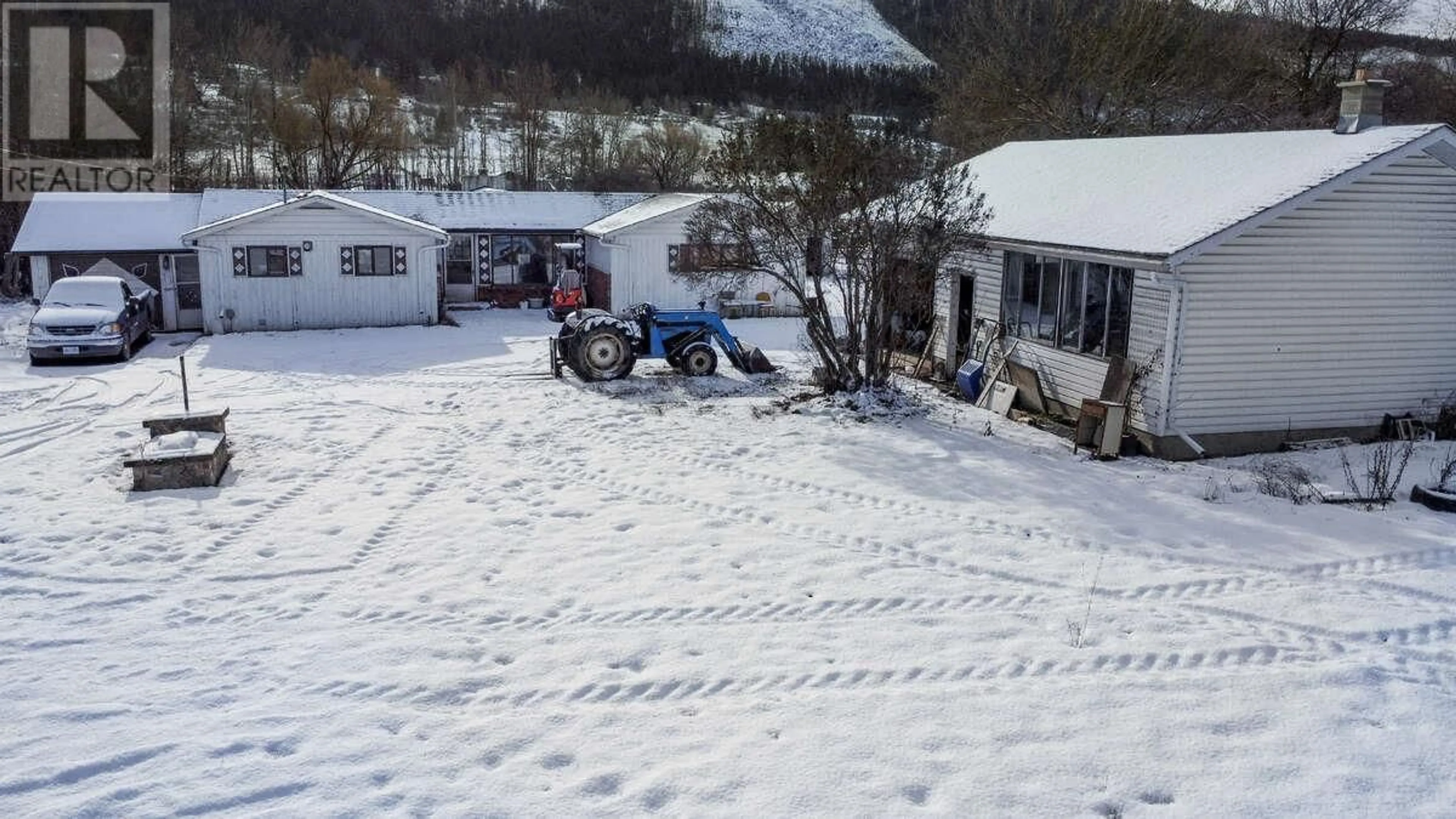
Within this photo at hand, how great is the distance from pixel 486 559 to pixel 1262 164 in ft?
36.7

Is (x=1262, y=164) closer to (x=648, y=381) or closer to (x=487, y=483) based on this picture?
(x=648, y=381)

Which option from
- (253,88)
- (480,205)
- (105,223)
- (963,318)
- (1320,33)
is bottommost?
(963,318)

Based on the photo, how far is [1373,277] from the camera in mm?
12984

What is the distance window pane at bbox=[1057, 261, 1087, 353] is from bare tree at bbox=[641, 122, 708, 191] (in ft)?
88.9

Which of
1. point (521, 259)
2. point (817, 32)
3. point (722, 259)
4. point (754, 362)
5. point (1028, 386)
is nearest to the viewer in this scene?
point (1028, 386)

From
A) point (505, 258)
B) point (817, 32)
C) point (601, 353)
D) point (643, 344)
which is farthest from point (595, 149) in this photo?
point (817, 32)

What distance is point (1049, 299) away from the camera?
14.8 metres

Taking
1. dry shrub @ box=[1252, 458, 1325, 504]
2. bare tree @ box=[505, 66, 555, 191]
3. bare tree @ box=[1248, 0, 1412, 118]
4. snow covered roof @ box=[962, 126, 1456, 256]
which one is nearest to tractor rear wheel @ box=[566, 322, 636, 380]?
snow covered roof @ box=[962, 126, 1456, 256]

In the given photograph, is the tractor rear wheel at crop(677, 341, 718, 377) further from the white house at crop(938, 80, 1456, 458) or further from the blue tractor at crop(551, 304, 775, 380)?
the white house at crop(938, 80, 1456, 458)

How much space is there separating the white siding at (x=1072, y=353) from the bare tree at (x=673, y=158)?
24.6 meters

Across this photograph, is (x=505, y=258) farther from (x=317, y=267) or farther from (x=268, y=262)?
(x=268, y=262)

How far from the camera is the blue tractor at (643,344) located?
1661 centimetres

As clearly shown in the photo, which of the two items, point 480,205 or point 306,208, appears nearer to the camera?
point 306,208

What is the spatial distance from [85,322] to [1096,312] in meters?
17.1
